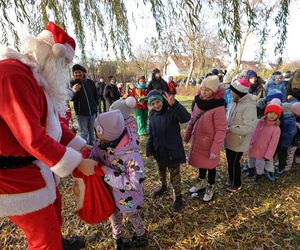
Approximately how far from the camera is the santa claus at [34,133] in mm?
1418

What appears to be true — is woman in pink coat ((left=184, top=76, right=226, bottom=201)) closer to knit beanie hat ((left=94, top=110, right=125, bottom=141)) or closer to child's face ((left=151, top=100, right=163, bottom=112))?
child's face ((left=151, top=100, right=163, bottom=112))

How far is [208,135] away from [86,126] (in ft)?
10.8

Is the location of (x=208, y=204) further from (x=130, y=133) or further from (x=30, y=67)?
(x=30, y=67)

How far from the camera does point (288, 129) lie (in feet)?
13.9

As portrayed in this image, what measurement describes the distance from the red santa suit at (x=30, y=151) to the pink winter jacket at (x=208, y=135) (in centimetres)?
196

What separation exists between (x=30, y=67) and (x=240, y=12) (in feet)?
4.34

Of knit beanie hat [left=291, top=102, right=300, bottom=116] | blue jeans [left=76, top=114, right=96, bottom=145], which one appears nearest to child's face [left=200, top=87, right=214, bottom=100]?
knit beanie hat [left=291, top=102, right=300, bottom=116]

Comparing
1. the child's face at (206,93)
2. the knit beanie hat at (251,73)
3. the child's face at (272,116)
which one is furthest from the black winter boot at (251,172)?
the knit beanie hat at (251,73)

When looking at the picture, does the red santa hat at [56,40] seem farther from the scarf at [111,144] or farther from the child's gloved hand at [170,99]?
the child's gloved hand at [170,99]

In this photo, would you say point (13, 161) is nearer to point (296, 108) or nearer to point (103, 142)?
point (103, 142)

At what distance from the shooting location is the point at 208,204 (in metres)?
3.47

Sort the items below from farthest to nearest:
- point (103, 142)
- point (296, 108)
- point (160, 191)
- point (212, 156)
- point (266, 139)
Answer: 1. point (296, 108)
2. point (266, 139)
3. point (160, 191)
4. point (212, 156)
5. point (103, 142)

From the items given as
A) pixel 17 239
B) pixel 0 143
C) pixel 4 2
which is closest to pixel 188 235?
pixel 17 239

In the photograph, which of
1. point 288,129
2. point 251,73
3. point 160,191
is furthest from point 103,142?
point 251,73
